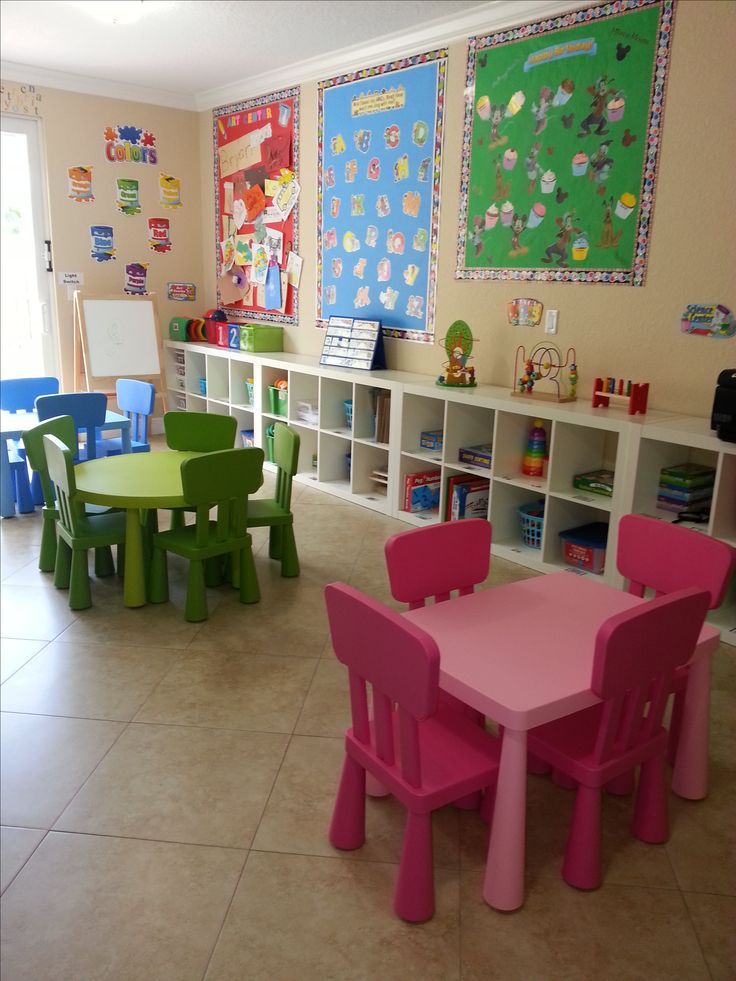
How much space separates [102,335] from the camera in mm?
6410

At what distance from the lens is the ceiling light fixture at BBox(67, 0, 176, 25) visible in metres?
4.46

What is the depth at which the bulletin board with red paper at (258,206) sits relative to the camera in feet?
20.1

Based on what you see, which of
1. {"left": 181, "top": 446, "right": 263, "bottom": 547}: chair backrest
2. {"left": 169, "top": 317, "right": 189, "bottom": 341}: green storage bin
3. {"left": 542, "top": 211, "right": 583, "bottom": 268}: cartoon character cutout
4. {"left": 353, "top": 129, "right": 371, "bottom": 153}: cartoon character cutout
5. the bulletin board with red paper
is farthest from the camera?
{"left": 169, "top": 317, "right": 189, "bottom": 341}: green storage bin

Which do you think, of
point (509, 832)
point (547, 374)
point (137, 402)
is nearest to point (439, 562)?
point (509, 832)

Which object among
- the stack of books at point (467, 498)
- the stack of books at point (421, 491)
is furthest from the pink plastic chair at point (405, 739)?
the stack of books at point (421, 491)

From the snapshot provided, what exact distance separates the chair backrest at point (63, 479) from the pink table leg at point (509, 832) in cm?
231

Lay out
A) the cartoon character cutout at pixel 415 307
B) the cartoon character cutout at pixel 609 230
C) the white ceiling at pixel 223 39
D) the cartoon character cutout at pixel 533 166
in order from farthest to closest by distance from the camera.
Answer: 1. the cartoon character cutout at pixel 415 307
2. the white ceiling at pixel 223 39
3. the cartoon character cutout at pixel 533 166
4. the cartoon character cutout at pixel 609 230

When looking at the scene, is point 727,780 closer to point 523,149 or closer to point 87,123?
point 523,149

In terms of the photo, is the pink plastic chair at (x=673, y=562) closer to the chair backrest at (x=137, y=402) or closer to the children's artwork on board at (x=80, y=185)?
the chair backrest at (x=137, y=402)

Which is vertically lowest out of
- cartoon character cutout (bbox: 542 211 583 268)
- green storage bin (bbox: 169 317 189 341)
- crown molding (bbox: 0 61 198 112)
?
green storage bin (bbox: 169 317 189 341)

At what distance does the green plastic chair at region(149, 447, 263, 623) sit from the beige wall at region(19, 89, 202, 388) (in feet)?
12.2

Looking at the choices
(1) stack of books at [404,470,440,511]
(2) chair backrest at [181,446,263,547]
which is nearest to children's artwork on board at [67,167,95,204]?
(1) stack of books at [404,470,440,511]

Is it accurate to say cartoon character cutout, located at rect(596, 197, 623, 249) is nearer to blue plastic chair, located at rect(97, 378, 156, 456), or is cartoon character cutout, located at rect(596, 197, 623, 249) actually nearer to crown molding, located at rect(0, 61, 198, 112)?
blue plastic chair, located at rect(97, 378, 156, 456)

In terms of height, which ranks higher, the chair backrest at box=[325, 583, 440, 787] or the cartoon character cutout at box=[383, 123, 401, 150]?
the cartoon character cutout at box=[383, 123, 401, 150]
